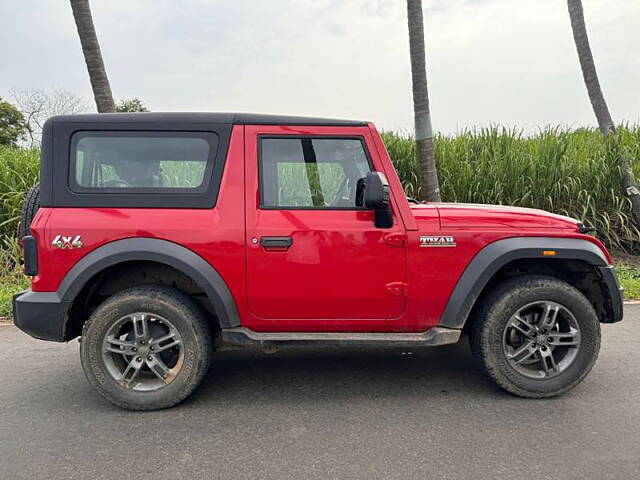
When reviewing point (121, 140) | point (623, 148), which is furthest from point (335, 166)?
point (623, 148)

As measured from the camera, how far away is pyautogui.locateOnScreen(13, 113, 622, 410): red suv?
9.93 feet

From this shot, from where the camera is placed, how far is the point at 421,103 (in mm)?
7184

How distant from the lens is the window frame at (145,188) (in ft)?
10.0

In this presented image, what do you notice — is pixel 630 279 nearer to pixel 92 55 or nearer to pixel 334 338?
pixel 334 338

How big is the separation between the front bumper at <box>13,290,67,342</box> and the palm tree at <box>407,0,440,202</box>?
223 inches

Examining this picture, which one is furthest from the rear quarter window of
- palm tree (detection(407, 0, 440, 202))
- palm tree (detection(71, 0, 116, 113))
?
palm tree (detection(407, 0, 440, 202))

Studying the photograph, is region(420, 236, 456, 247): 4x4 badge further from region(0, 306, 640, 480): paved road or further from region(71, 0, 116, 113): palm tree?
region(71, 0, 116, 113): palm tree

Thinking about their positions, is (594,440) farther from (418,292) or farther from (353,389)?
(353,389)

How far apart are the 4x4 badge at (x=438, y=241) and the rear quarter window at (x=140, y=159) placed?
148 cm

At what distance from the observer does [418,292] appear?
313 centimetres

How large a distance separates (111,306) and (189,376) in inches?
26.7

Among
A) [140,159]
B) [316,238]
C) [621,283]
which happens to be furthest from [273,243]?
[621,283]

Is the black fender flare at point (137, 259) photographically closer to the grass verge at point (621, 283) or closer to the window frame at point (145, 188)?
the window frame at point (145, 188)

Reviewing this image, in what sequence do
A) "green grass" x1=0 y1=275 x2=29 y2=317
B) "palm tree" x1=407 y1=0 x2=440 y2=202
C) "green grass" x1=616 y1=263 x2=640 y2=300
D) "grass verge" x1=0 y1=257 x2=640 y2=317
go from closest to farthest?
"green grass" x1=0 y1=275 x2=29 y2=317 → "grass verge" x1=0 y1=257 x2=640 y2=317 → "green grass" x1=616 y1=263 x2=640 y2=300 → "palm tree" x1=407 y1=0 x2=440 y2=202
